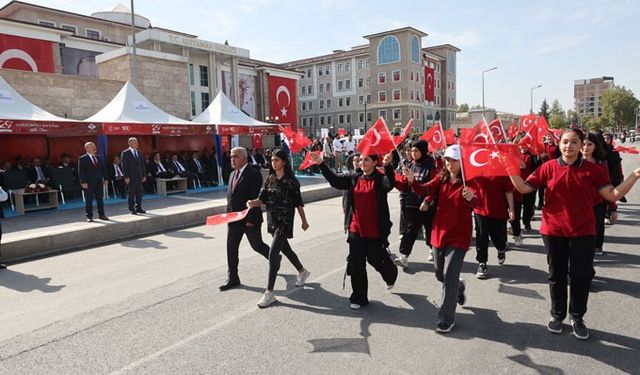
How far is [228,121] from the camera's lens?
19.5m

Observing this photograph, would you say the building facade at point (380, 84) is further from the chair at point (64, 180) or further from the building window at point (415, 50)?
the chair at point (64, 180)

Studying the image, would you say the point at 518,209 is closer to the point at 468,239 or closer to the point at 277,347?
the point at 468,239

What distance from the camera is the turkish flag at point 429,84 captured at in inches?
3337

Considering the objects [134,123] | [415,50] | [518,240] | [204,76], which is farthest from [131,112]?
[415,50]

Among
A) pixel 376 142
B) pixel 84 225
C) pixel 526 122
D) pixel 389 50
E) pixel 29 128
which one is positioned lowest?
pixel 84 225

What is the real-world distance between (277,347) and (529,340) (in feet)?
7.49

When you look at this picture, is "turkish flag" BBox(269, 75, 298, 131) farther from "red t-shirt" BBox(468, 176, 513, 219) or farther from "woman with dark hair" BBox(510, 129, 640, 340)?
"woman with dark hair" BBox(510, 129, 640, 340)

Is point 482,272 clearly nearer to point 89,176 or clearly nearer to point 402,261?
point 402,261

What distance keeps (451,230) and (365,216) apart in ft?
3.23

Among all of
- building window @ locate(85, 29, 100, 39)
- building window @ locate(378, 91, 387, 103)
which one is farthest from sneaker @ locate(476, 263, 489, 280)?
building window @ locate(378, 91, 387, 103)

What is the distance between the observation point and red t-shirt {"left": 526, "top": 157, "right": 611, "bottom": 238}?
394 centimetres

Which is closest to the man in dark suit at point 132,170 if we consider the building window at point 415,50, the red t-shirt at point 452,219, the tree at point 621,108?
the red t-shirt at point 452,219

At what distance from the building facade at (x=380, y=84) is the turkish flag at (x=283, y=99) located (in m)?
19.4

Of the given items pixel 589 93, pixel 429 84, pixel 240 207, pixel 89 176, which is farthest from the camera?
pixel 589 93
